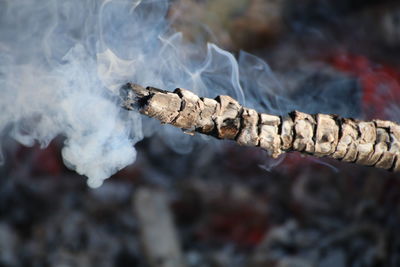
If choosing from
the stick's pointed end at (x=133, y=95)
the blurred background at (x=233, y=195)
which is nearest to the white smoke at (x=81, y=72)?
the stick's pointed end at (x=133, y=95)

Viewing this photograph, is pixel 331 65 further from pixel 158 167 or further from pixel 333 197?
pixel 158 167

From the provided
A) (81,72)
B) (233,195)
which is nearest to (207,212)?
(233,195)

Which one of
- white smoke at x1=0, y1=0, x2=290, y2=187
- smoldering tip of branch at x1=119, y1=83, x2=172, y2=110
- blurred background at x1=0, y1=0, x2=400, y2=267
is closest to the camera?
smoldering tip of branch at x1=119, y1=83, x2=172, y2=110

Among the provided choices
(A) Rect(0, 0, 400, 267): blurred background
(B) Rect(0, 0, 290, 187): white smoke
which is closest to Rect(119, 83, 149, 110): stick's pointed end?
(B) Rect(0, 0, 290, 187): white smoke

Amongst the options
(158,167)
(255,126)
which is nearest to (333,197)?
(158,167)

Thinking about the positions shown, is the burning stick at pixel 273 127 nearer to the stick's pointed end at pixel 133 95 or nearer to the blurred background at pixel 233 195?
the stick's pointed end at pixel 133 95

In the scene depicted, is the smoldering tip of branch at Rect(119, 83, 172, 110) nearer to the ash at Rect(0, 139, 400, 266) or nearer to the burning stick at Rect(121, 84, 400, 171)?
the burning stick at Rect(121, 84, 400, 171)
